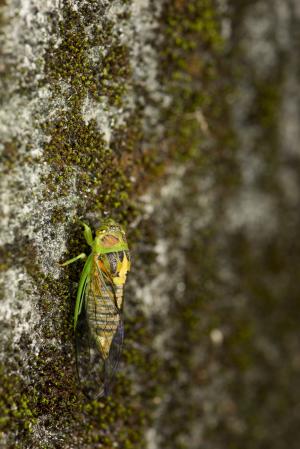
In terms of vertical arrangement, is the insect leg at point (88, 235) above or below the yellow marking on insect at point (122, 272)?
above

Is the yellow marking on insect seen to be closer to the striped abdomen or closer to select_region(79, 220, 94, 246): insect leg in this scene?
the striped abdomen

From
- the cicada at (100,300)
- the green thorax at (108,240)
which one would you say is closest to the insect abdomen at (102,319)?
the cicada at (100,300)

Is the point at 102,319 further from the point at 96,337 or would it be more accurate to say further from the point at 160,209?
the point at 160,209

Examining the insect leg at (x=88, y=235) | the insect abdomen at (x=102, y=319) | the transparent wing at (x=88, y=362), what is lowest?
the transparent wing at (x=88, y=362)

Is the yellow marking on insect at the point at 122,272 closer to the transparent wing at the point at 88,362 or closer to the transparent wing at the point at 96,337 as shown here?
the transparent wing at the point at 96,337

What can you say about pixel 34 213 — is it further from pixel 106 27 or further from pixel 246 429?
pixel 246 429

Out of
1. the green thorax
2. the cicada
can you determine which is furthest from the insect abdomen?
the green thorax

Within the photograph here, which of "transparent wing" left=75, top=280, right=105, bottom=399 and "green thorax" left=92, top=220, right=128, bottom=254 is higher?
"green thorax" left=92, top=220, right=128, bottom=254
